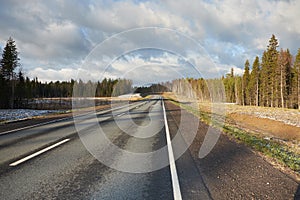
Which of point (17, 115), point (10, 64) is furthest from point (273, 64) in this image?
point (10, 64)

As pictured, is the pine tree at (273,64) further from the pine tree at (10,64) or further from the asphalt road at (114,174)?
the pine tree at (10,64)

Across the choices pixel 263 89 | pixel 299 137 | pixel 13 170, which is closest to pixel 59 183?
pixel 13 170

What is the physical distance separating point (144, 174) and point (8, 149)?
479 centimetres

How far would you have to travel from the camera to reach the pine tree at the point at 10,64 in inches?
1703

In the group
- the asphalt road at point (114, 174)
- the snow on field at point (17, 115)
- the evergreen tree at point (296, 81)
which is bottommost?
the snow on field at point (17, 115)

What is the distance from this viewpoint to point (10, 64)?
4388cm

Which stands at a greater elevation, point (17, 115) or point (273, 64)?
point (273, 64)

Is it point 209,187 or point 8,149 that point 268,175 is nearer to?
point 209,187

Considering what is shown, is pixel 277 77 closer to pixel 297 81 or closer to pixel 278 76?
pixel 278 76

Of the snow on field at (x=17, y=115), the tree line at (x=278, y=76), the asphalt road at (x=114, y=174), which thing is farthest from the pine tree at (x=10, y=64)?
the tree line at (x=278, y=76)

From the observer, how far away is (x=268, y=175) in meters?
4.35

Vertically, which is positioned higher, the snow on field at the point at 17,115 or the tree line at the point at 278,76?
the tree line at the point at 278,76

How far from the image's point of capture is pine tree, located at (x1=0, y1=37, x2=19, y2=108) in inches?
1703

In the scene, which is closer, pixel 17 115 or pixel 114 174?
pixel 114 174
